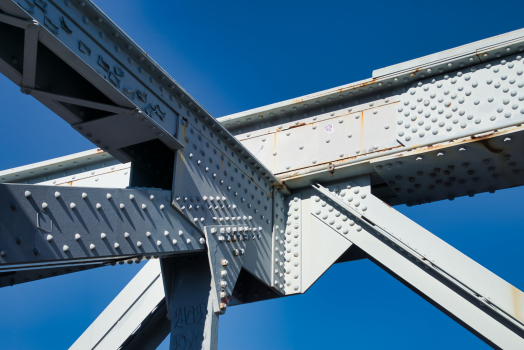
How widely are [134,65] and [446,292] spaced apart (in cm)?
446

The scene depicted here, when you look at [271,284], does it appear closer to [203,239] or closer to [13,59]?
[203,239]

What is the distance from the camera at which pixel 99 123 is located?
19.4 feet

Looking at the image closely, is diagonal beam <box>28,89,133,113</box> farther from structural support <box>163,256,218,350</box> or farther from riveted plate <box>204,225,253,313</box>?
structural support <box>163,256,218,350</box>

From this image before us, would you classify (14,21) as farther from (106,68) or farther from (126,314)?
(126,314)

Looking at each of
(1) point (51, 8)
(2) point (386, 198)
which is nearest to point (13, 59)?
(1) point (51, 8)

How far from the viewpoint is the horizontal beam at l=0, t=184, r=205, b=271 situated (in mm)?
4582

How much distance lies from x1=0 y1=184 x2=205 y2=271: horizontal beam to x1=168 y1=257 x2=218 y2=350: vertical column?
0.42 metres

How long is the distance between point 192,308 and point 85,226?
1.86 metres

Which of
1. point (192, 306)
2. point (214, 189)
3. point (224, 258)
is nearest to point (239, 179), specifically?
point (214, 189)

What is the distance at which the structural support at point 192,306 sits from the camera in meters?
6.32

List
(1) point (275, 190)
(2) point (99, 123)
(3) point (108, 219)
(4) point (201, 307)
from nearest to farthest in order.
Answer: (3) point (108, 219), (2) point (99, 123), (4) point (201, 307), (1) point (275, 190)

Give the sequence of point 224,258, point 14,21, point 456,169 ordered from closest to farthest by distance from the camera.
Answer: point 14,21
point 224,258
point 456,169

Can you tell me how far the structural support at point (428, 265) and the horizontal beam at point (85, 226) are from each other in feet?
8.25

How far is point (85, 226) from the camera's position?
5195 mm
